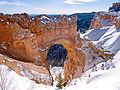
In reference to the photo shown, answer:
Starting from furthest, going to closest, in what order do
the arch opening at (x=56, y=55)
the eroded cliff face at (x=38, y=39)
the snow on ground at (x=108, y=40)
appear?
1. the arch opening at (x=56, y=55)
2. the snow on ground at (x=108, y=40)
3. the eroded cliff face at (x=38, y=39)

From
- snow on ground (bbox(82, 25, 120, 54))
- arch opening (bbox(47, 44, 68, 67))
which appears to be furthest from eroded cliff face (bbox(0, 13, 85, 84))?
arch opening (bbox(47, 44, 68, 67))

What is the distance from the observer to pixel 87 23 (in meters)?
101

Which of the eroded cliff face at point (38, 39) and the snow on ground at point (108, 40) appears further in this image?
the snow on ground at point (108, 40)

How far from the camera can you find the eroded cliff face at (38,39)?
24.1 meters

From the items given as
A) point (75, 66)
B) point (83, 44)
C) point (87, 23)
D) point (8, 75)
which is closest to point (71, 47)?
point (83, 44)

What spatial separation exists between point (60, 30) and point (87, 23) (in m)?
69.7

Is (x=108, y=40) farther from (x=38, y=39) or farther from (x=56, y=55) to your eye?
(x=38, y=39)

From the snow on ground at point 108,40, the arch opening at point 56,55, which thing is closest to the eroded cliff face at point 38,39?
the snow on ground at point 108,40

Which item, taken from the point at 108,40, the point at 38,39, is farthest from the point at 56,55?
the point at 38,39

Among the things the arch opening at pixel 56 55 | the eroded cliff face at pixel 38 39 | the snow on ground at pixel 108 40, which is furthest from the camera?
the arch opening at pixel 56 55

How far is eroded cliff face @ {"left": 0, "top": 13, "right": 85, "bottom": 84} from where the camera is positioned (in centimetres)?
2406

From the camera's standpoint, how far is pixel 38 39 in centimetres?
2998

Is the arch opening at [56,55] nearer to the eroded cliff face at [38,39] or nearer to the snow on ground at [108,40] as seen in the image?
the snow on ground at [108,40]

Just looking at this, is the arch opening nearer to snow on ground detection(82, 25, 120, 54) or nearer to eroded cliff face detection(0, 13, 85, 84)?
snow on ground detection(82, 25, 120, 54)
